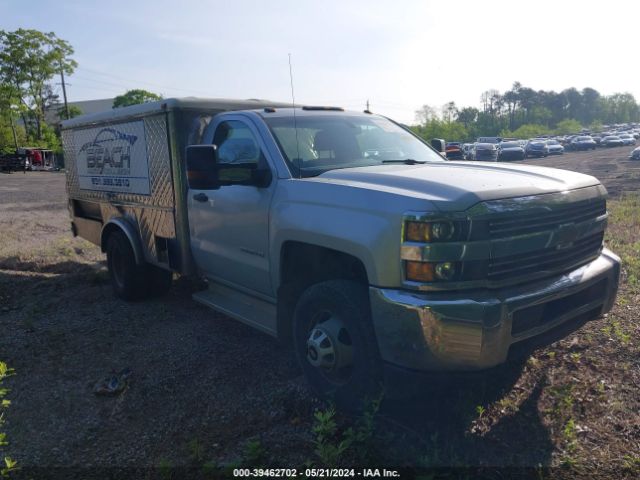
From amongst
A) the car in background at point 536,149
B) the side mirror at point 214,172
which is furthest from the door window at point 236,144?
the car in background at point 536,149

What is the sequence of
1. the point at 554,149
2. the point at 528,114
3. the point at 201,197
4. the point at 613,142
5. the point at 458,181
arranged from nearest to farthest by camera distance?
the point at 458,181, the point at 201,197, the point at 554,149, the point at 613,142, the point at 528,114

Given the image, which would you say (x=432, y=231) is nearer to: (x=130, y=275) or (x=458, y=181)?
(x=458, y=181)

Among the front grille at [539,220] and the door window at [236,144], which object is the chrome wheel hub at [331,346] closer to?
the front grille at [539,220]

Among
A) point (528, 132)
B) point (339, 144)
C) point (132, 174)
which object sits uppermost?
point (528, 132)

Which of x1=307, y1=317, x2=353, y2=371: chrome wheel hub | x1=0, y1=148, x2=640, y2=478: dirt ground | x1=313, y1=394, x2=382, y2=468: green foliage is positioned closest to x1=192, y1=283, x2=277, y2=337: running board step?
x1=0, y1=148, x2=640, y2=478: dirt ground

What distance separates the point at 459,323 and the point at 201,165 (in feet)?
6.62

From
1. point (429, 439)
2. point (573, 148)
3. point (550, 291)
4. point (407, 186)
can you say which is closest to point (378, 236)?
point (407, 186)

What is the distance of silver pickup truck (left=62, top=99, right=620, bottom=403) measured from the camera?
9.25 feet

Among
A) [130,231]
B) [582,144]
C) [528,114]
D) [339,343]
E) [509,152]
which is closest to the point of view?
[339,343]

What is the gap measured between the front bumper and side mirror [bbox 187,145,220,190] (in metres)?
1.50

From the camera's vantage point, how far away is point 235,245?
430 cm

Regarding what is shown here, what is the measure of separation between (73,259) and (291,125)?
5.85 meters

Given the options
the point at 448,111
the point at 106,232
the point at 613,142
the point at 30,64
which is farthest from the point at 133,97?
the point at 106,232

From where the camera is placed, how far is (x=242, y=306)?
4.40 m
